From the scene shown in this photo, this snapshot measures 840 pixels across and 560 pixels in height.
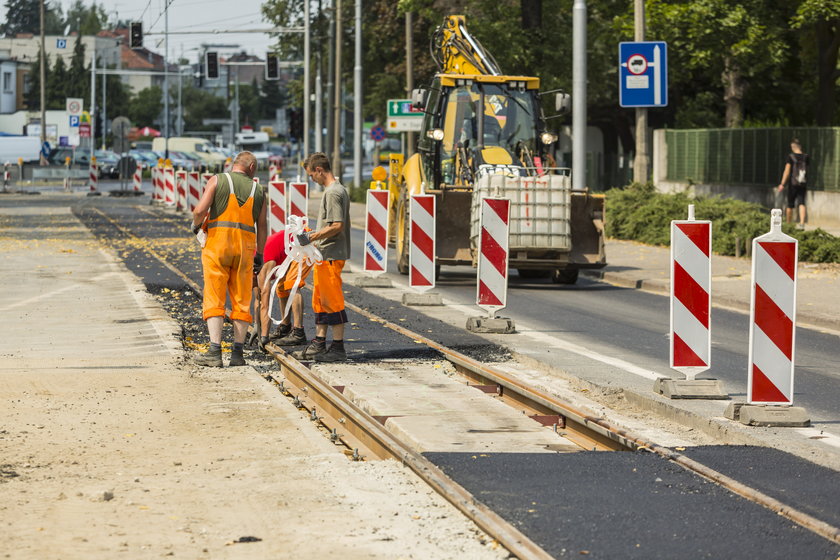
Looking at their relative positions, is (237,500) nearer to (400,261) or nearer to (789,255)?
(789,255)

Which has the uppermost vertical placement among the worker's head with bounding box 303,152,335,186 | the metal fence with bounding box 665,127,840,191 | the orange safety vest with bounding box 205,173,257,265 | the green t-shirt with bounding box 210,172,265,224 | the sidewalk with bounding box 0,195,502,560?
the metal fence with bounding box 665,127,840,191

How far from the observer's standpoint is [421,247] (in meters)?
16.4

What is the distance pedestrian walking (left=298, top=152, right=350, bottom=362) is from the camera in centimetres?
1200

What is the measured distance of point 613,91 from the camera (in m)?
46.0

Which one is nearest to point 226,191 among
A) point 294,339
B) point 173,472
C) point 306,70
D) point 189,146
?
point 294,339

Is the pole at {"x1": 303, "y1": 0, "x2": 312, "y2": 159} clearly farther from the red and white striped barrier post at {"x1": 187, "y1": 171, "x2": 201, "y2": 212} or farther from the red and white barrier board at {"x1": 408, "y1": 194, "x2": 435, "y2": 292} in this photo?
the red and white barrier board at {"x1": 408, "y1": 194, "x2": 435, "y2": 292}

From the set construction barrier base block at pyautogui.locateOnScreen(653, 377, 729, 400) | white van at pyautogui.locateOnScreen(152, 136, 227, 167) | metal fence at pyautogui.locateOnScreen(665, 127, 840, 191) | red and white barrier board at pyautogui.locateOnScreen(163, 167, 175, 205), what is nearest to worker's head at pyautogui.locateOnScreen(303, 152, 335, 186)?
construction barrier base block at pyautogui.locateOnScreen(653, 377, 729, 400)

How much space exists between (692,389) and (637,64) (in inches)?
568

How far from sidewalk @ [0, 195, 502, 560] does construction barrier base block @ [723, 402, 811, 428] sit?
7.98ft

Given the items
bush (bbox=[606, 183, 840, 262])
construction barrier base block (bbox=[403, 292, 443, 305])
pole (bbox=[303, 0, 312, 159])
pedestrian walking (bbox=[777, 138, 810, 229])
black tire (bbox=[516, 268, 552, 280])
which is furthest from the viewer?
pole (bbox=[303, 0, 312, 159])

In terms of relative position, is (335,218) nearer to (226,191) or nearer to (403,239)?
(226,191)

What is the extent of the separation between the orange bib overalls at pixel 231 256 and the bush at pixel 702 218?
40.3 ft

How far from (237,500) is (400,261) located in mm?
15060

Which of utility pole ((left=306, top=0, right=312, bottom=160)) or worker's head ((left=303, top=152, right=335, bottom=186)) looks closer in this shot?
worker's head ((left=303, top=152, right=335, bottom=186))
